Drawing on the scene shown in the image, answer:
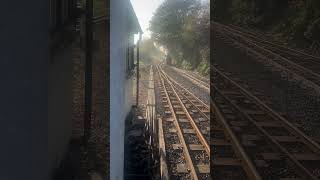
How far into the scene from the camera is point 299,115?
7.16 metres

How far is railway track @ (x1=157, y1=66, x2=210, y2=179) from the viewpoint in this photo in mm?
5496

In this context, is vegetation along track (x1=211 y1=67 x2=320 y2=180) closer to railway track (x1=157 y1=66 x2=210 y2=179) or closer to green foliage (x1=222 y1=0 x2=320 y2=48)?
railway track (x1=157 y1=66 x2=210 y2=179)

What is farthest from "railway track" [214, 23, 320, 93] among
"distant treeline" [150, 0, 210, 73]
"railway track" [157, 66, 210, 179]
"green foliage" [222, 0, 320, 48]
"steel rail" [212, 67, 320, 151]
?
"distant treeline" [150, 0, 210, 73]

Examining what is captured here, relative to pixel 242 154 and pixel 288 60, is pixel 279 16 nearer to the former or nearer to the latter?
pixel 288 60

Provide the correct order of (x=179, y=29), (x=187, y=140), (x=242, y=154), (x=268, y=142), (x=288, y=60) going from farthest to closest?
(x=179, y=29) → (x=288, y=60) → (x=187, y=140) → (x=268, y=142) → (x=242, y=154)

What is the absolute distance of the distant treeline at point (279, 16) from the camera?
12299 mm

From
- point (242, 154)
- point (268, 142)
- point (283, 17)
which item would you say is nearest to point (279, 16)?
point (283, 17)

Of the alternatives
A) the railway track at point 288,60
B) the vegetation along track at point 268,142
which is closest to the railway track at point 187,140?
the vegetation along track at point 268,142

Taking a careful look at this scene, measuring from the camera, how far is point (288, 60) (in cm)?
1041

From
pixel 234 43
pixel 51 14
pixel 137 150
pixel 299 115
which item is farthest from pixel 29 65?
pixel 234 43

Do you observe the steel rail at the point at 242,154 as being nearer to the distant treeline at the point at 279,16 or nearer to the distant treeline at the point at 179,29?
the distant treeline at the point at 279,16

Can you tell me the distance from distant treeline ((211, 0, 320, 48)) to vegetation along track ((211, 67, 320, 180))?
495cm

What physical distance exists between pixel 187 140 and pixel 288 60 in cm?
499

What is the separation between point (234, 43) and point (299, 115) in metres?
9.96
